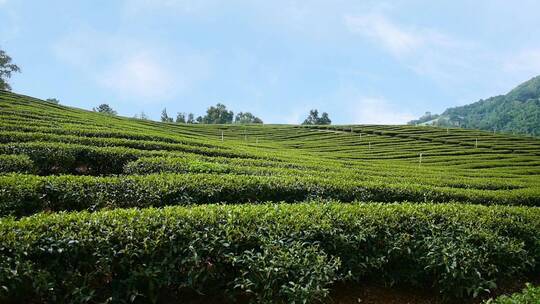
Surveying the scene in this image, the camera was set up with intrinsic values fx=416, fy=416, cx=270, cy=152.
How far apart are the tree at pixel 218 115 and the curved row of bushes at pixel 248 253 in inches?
5255

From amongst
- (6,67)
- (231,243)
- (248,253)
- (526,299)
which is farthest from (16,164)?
(6,67)

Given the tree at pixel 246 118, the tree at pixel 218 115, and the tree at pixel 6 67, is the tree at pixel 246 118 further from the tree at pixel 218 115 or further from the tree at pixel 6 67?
the tree at pixel 6 67

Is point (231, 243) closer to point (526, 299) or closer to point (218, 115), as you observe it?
point (526, 299)

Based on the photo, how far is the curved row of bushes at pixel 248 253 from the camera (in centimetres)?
604

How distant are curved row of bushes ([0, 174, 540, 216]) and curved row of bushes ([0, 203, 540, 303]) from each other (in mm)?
2793

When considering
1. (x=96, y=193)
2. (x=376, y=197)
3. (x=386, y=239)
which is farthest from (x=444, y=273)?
(x=96, y=193)

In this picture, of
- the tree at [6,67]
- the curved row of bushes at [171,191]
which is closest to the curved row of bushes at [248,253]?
the curved row of bushes at [171,191]

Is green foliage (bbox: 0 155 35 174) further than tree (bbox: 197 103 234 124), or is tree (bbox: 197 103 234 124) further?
tree (bbox: 197 103 234 124)

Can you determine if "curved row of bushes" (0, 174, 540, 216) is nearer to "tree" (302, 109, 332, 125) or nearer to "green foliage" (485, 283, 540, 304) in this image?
"green foliage" (485, 283, 540, 304)

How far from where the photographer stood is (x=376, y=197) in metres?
14.2

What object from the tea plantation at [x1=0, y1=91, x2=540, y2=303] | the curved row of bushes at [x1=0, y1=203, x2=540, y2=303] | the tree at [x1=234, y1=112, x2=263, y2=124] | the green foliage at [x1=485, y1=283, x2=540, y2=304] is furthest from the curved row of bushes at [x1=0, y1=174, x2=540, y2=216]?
the tree at [x1=234, y1=112, x2=263, y2=124]

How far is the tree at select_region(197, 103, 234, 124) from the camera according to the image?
141000 millimetres

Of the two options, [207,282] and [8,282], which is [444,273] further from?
[8,282]

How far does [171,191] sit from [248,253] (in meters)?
4.76
